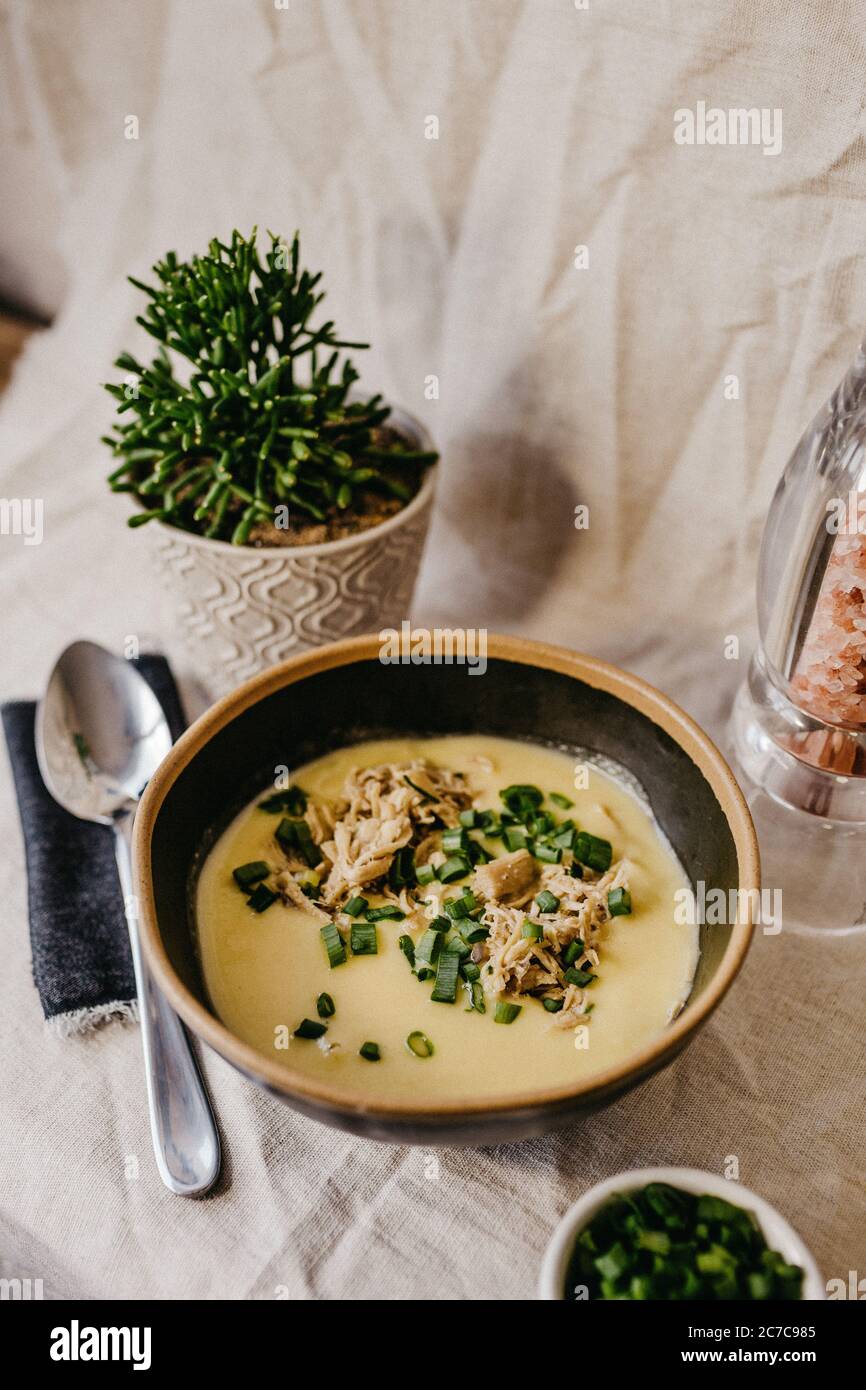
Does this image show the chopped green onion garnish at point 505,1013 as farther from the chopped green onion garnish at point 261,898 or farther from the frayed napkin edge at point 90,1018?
the frayed napkin edge at point 90,1018

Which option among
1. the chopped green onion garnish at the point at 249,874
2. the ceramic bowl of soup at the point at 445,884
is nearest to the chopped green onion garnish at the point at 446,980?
the ceramic bowl of soup at the point at 445,884

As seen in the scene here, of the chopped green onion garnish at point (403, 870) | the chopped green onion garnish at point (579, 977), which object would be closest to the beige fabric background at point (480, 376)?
the chopped green onion garnish at point (579, 977)

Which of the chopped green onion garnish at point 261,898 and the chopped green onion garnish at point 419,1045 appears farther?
the chopped green onion garnish at point 261,898

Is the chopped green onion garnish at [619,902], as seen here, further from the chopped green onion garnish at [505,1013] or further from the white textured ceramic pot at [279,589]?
the white textured ceramic pot at [279,589]

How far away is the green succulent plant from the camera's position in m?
1.27

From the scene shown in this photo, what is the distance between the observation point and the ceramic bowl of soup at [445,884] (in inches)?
38.0

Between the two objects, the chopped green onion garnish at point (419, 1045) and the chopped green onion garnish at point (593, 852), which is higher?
the chopped green onion garnish at point (593, 852)

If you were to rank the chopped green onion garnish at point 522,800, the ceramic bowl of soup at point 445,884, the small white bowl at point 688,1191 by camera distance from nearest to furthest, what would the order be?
1. the small white bowl at point 688,1191
2. the ceramic bowl of soup at point 445,884
3. the chopped green onion garnish at point 522,800

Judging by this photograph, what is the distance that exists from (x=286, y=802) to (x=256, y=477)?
0.37 meters

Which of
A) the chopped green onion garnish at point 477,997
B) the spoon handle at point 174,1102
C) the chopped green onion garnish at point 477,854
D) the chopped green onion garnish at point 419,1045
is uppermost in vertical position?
the chopped green onion garnish at point 477,854

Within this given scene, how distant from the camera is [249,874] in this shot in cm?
114

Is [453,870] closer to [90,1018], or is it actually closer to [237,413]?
[90,1018]

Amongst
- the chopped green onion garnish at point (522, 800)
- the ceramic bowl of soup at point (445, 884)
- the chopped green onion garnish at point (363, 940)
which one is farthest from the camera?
the chopped green onion garnish at point (522, 800)

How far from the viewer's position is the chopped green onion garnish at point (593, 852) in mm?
1144
